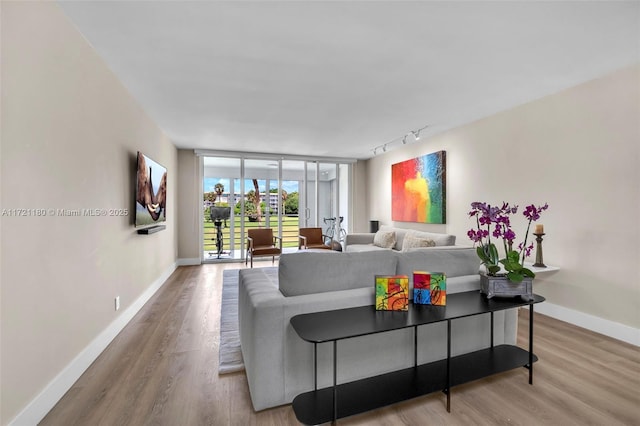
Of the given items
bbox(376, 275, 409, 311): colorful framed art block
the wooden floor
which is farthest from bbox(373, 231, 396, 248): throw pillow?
bbox(376, 275, 409, 311): colorful framed art block

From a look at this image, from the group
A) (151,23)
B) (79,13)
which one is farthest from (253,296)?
(79,13)

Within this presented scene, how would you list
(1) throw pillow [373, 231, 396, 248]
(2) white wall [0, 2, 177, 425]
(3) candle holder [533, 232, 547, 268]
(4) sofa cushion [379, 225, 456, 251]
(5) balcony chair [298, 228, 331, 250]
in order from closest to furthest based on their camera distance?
(2) white wall [0, 2, 177, 425] → (3) candle holder [533, 232, 547, 268] → (4) sofa cushion [379, 225, 456, 251] → (1) throw pillow [373, 231, 396, 248] → (5) balcony chair [298, 228, 331, 250]

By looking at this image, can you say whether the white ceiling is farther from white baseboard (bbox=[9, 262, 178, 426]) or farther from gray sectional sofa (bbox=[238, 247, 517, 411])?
white baseboard (bbox=[9, 262, 178, 426])

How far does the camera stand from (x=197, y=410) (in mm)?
1794

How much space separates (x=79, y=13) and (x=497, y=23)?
2815 mm

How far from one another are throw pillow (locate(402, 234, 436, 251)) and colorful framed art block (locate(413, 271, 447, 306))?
8.60ft

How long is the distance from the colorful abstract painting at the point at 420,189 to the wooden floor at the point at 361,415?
8.62 feet

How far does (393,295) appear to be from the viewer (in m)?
1.80

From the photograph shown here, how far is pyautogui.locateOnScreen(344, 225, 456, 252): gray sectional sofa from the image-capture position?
4316mm

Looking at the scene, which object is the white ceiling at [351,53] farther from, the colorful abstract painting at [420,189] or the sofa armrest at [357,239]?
the sofa armrest at [357,239]

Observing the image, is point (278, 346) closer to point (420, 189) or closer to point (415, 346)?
point (415, 346)

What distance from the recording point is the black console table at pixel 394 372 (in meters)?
1.55

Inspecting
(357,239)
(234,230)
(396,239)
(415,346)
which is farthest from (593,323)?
(234,230)

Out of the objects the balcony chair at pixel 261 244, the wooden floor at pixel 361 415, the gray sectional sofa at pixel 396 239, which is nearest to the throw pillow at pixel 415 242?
the gray sectional sofa at pixel 396 239
